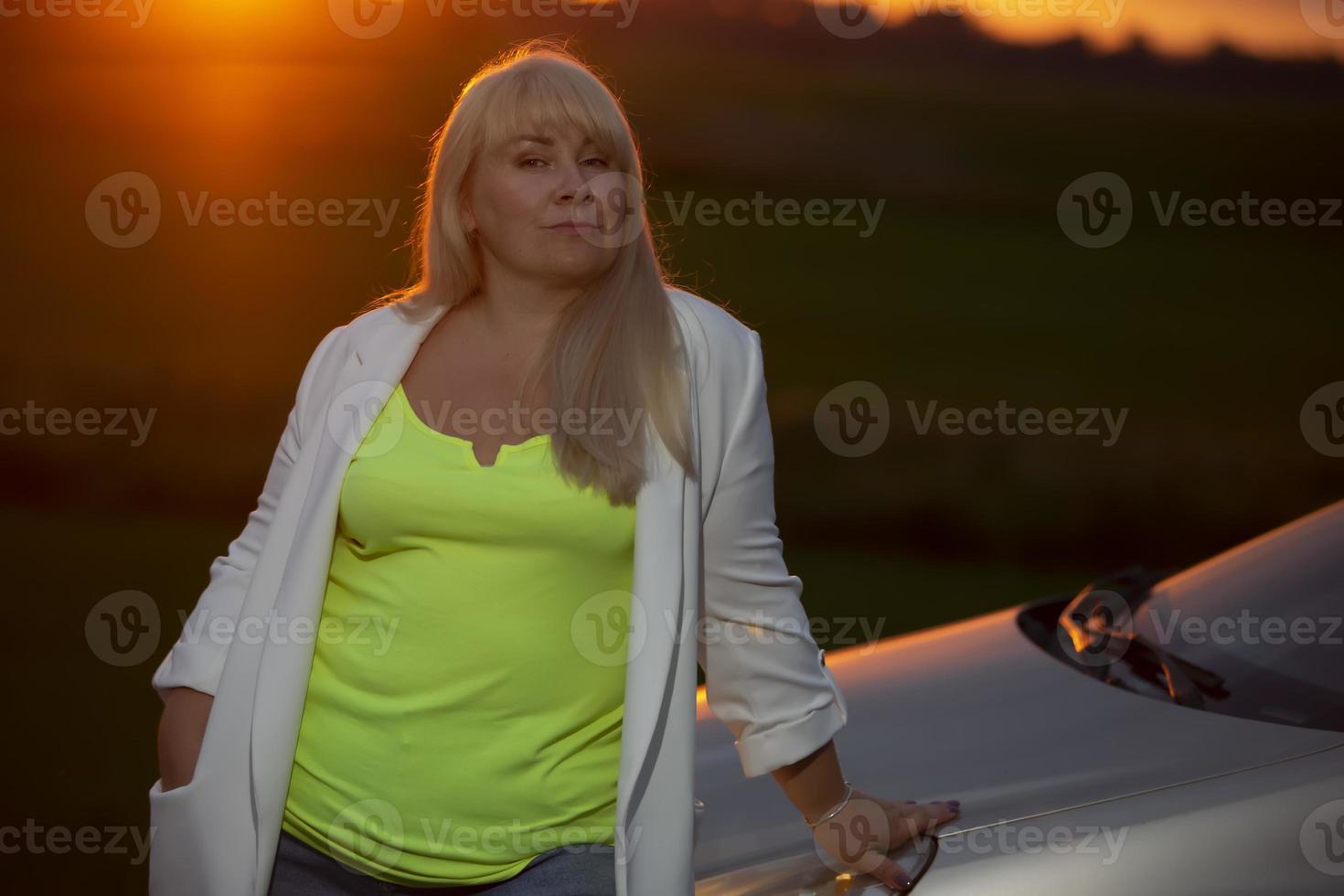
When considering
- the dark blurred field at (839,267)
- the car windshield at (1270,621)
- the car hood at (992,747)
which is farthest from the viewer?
the dark blurred field at (839,267)

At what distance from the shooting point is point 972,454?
8602mm

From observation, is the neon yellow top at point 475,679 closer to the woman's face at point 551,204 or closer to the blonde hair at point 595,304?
the blonde hair at point 595,304

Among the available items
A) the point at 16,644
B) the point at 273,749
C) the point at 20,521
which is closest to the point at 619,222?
the point at 273,749

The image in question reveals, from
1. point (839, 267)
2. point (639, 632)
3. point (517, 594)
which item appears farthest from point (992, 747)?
point (839, 267)

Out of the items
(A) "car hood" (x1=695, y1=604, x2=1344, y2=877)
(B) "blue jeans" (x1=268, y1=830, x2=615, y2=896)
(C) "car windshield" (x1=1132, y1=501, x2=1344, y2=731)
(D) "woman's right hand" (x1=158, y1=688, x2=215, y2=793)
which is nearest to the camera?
(B) "blue jeans" (x1=268, y1=830, x2=615, y2=896)

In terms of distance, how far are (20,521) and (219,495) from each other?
1.08 meters

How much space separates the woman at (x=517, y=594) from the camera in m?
1.55

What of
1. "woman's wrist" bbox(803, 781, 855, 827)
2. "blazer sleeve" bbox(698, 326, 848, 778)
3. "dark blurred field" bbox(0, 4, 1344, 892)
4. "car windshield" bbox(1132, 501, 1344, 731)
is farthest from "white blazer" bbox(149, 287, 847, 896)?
"dark blurred field" bbox(0, 4, 1344, 892)

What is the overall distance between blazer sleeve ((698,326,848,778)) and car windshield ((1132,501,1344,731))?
0.78 meters

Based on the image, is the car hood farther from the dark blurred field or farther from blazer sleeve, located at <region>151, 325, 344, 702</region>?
the dark blurred field

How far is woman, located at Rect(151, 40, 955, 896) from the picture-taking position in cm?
155

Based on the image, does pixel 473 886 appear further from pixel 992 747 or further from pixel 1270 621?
pixel 1270 621

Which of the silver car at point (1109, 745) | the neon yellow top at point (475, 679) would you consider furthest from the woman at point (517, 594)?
the silver car at point (1109, 745)

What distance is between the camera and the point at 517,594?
5.10 ft
